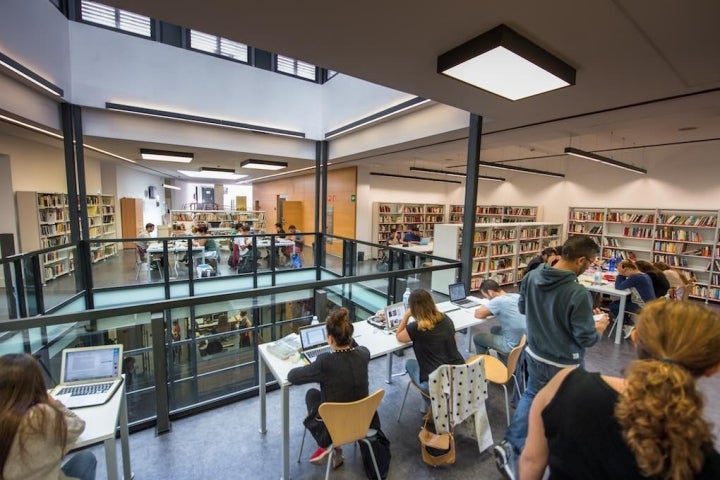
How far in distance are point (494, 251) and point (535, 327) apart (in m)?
5.53

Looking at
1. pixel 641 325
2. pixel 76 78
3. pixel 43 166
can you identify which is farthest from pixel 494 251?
pixel 43 166

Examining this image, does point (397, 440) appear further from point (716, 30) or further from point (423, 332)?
point (716, 30)

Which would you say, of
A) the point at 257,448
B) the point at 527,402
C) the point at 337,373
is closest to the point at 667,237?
the point at 527,402

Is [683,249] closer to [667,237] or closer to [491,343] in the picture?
[667,237]

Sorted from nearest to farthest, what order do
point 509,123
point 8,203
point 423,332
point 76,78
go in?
point 423,332 < point 509,123 < point 76,78 < point 8,203

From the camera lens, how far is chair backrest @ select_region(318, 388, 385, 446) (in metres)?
1.83

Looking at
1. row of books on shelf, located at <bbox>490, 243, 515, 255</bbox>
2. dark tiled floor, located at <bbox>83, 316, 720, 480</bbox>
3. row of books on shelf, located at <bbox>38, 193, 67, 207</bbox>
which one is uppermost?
row of books on shelf, located at <bbox>38, 193, 67, 207</bbox>

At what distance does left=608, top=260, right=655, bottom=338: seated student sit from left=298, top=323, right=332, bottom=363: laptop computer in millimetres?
4232

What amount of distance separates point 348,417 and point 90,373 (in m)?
1.62

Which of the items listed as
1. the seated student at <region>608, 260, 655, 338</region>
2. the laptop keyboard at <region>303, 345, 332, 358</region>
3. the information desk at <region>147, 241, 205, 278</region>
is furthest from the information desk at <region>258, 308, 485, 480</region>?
the information desk at <region>147, 241, 205, 278</region>

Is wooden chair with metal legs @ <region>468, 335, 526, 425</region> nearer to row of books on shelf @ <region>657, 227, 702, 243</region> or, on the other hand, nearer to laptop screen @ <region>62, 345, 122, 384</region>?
laptop screen @ <region>62, 345, 122, 384</region>

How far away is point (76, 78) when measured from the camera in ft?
18.0

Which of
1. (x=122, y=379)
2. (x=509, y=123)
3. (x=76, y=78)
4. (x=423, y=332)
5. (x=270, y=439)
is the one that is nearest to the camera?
(x=122, y=379)

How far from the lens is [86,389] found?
A: 193 centimetres
